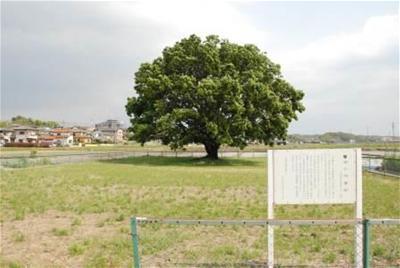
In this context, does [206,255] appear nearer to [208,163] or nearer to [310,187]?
[310,187]

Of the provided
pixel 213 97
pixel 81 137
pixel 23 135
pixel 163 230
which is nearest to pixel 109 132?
pixel 81 137

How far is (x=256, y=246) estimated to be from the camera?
24.1ft

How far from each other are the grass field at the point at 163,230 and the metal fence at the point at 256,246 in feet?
0.05

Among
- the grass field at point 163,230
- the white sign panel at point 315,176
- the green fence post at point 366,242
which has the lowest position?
the grass field at point 163,230

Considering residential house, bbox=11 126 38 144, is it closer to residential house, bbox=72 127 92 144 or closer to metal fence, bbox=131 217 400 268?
residential house, bbox=72 127 92 144

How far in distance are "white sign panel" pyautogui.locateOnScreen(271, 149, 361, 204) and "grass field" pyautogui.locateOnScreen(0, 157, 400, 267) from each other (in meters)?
1.38

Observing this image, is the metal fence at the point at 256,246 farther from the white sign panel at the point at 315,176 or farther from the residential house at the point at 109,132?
the residential house at the point at 109,132

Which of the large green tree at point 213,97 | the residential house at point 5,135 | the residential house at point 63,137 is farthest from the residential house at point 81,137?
the large green tree at point 213,97

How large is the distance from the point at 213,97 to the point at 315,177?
25684 mm

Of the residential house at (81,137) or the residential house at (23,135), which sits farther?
the residential house at (81,137)

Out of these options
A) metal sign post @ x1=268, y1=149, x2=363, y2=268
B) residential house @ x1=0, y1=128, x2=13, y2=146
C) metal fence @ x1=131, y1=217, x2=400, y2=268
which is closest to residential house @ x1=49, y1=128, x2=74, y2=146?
residential house @ x1=0, y1=128, x2=13, y2=146

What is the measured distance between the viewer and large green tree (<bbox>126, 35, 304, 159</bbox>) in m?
31.2

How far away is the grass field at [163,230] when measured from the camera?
6.77m

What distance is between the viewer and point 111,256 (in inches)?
269
